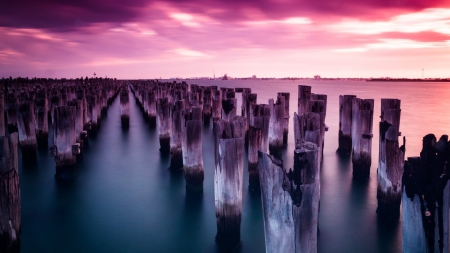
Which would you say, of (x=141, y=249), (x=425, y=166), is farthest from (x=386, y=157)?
(x=141, y=249)

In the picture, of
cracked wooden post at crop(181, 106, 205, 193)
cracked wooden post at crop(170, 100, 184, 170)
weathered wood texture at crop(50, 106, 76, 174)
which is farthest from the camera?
cracked wooden post at crop(170, 100, 184, 170)

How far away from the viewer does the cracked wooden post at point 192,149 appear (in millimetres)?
5621

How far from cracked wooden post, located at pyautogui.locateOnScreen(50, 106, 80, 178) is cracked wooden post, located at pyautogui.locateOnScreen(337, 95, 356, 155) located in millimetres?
7081

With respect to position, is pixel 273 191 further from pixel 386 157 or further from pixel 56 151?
pixel 56 151

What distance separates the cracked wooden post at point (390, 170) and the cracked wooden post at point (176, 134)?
12.3 feet

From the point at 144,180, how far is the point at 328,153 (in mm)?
6265

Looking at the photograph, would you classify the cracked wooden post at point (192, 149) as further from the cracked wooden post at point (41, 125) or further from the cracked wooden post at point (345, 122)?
the cracked wooden post at point (41, 125)

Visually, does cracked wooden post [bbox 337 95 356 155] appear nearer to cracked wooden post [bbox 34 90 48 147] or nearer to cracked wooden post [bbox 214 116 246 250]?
cracked wooden post [bbox 214 116 246 250]

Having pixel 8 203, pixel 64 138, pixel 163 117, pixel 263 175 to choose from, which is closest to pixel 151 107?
pixel 163 117

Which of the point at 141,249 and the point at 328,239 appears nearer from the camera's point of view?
the point at 141,249

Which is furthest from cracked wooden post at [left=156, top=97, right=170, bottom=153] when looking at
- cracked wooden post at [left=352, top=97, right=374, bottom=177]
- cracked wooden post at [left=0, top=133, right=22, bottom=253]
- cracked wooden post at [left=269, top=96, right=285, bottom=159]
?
cracked wooden post at [left=0, top=133, right=22, bottom=253]

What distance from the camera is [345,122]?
9695 millimetres

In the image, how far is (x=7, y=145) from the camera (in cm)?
385

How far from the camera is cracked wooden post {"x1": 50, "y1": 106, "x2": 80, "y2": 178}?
649cm
